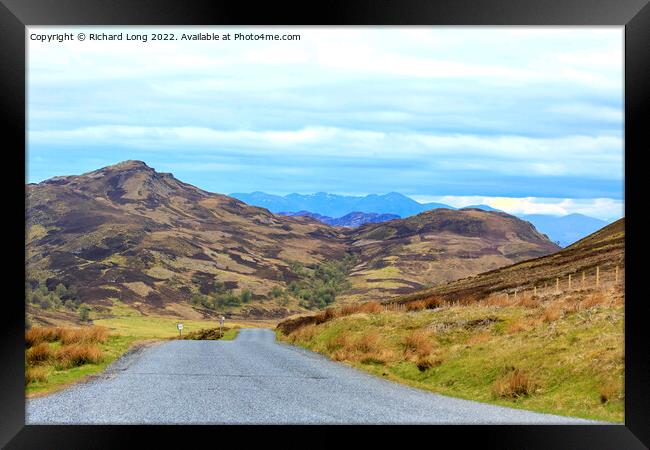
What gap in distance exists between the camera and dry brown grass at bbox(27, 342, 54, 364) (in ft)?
87.6

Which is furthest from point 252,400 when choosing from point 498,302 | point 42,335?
point 498,302

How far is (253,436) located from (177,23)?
8215mm

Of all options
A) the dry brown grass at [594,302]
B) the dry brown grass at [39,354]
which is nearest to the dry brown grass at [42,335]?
the dry brown grass at [39,354]

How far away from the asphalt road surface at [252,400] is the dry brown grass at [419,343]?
292 centimetres

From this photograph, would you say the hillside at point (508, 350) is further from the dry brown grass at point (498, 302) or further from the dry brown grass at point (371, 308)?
the dry brown grass at point (371, 308)

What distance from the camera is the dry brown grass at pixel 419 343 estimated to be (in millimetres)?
30355

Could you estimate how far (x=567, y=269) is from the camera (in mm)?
73375

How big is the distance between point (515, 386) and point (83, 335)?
70.8 ft

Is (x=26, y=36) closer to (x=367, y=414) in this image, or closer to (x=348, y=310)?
(x=367, y=414)

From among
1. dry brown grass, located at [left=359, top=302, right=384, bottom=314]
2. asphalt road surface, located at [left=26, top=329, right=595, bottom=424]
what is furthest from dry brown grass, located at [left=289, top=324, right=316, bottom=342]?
asphalt road surface, located at [left=26, top=329, right=595, bottom=424]

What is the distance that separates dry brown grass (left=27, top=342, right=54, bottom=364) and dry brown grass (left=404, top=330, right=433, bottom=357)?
14432mm

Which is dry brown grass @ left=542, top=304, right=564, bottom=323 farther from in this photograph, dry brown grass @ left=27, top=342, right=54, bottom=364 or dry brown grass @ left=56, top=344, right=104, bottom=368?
dry brown grass @ left=27, top=342, right=54, bottom=364

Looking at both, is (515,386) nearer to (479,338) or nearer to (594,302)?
(479,338)

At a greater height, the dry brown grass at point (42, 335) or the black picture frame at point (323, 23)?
the black picture frame at point (323, 23)
